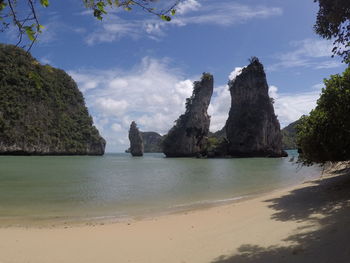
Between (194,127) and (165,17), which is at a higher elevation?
(194,127)

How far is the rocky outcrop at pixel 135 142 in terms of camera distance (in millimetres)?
123113

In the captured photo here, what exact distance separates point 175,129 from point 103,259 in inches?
3785

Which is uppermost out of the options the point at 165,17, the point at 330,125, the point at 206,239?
the point at 165,17

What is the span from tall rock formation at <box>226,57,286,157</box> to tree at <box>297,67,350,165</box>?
7718cm

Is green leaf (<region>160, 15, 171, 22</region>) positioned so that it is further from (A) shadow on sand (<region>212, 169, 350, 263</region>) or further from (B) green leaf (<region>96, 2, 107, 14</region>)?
(A) shadow on sand (<region>212, 169, 350, 263</region>)

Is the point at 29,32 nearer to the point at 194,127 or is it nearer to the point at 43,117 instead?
the point at 194,127

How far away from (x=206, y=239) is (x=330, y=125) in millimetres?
7363

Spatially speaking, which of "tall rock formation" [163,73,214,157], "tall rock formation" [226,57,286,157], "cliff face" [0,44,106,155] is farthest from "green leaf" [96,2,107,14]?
"tall rock formation" [163,73,214,157]

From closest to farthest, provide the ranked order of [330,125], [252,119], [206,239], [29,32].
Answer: [29,32] → [206,239] → [330,125] → [252,119]

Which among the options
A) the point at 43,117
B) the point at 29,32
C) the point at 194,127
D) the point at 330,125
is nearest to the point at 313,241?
the point at 29,32

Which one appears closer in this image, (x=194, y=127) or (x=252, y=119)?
(x=252, y=119)

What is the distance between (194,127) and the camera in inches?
3898

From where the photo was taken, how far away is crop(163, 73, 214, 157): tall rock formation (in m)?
98.4

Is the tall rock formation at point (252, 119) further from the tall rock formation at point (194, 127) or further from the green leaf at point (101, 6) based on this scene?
the green leaf at point (101, 6)
